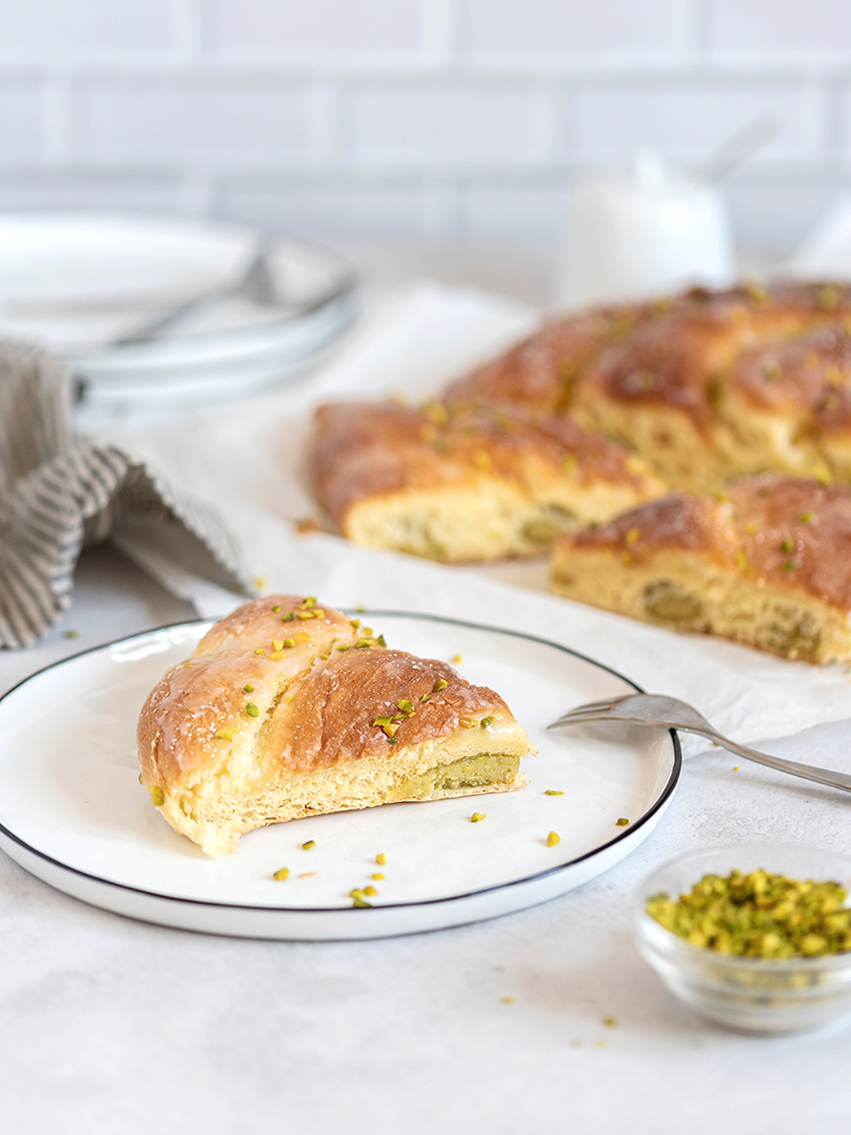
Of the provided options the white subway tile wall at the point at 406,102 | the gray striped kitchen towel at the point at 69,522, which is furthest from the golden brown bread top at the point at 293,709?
the white subway tile wall at the point at 406,102

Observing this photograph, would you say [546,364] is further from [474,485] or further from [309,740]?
[309,740]

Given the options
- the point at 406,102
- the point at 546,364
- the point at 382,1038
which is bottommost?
the point at 382,1038

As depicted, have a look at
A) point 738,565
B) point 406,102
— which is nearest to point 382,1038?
point 738,565

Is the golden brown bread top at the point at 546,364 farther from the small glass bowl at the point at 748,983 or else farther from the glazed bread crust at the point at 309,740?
the small glass bowl at the point at 748,983

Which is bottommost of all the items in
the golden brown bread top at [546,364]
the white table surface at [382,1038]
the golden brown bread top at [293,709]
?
the white table surface at [382,1038]

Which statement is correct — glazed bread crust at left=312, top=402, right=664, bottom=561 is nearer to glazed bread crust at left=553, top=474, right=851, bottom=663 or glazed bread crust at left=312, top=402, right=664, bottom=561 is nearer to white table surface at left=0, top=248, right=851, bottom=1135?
glazed bread crust at left=553, top=474, right=851, bottom=663

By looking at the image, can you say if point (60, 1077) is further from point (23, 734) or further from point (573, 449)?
point (573, 449)

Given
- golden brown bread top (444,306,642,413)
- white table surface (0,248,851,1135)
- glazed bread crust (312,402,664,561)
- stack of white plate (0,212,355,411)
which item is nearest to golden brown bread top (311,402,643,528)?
glazed bread crust (312,402,664,561)
